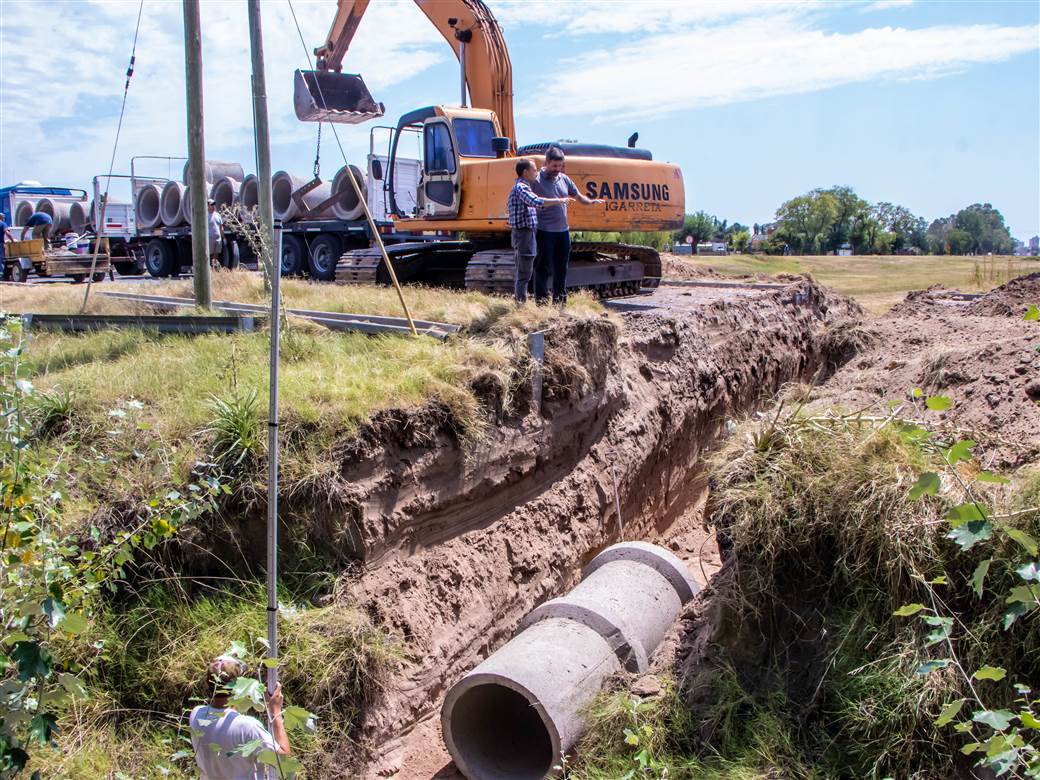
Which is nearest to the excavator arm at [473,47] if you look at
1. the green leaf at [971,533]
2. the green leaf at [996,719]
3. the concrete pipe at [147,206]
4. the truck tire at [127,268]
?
the concrete pipe at [147,206]

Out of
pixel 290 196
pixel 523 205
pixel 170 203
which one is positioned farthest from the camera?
pixel 170 203

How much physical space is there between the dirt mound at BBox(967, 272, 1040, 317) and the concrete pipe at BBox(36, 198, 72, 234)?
1084 inches

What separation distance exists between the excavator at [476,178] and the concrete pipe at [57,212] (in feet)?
64.4

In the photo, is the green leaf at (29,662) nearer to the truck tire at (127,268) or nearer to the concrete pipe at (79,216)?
the truck tire at (127,268)

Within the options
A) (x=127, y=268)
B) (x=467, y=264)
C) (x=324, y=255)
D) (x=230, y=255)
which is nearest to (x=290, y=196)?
(x=324, y=255)

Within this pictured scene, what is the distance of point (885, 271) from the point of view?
30.3 m

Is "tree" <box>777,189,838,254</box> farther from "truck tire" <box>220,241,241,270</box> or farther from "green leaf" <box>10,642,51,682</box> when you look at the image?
"green leaf" <box>10,642,51,682</box>

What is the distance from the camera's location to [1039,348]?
324cm

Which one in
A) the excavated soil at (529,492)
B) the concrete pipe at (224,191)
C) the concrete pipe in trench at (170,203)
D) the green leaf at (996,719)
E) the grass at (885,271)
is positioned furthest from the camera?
the concrete pipe in trench at (170,203)

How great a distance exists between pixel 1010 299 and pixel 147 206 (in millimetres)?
20269

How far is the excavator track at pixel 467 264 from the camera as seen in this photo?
42.9 feet

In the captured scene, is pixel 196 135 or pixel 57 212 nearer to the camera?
pixel 196 135

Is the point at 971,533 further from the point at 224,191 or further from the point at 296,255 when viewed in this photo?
the point at 224,191

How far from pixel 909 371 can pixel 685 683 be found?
510cm
